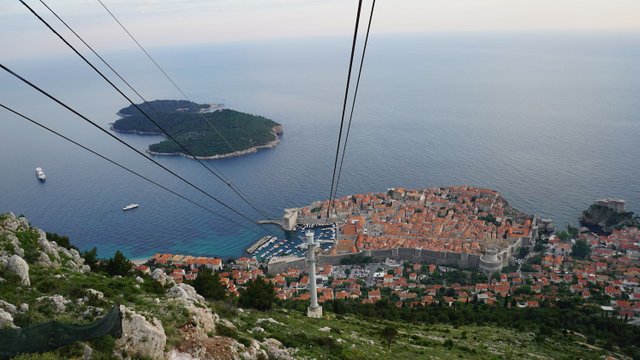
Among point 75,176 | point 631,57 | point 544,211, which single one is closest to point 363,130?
point 544,211

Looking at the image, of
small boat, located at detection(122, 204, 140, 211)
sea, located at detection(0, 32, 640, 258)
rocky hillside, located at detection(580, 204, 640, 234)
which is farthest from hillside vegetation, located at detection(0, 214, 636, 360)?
small boat, located at detection(122, 204, 140, 211)

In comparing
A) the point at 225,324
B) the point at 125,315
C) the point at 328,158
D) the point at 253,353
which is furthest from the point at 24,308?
the point at 328,158

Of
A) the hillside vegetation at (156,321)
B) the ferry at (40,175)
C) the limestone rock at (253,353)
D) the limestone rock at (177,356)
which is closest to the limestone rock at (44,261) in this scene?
the hillside vegetation at (156,321)

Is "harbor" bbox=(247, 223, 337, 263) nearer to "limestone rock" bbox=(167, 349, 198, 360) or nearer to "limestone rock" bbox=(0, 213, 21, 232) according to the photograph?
"limestone rock" bbox=(0, 213, 21, 232)

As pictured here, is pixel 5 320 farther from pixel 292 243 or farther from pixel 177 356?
pixel 292 243

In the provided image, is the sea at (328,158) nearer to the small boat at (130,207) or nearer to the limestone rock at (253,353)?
the small boat at (130,207)

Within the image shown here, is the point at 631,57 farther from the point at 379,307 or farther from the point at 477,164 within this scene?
the point at 379,307
